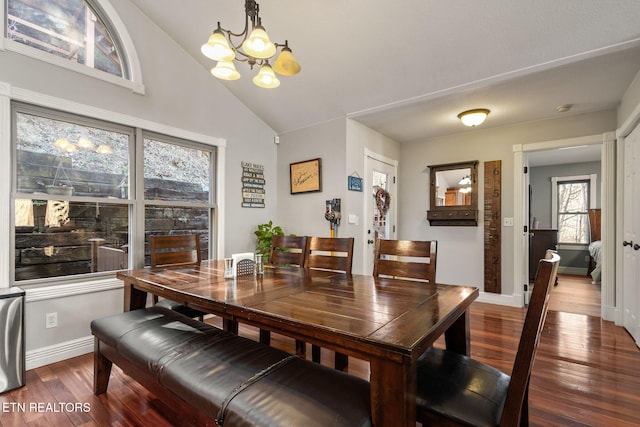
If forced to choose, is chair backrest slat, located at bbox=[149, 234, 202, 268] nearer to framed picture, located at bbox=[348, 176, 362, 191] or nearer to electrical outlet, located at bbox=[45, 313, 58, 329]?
electrical outlet, located at bbox=[45, 313, 58, 329]

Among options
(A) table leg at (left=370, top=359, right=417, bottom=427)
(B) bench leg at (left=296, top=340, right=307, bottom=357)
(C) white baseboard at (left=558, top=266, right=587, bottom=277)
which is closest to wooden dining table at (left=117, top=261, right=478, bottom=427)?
(A) table leg at (left=370, top=359, right=417, bottom=427)

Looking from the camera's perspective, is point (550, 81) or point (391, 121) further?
point (391, 121)

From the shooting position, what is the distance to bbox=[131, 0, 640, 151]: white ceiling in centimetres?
224

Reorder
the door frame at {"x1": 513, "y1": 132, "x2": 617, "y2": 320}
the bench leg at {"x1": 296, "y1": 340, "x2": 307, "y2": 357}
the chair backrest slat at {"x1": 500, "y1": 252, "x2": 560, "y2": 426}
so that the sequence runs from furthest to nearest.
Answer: the door frame at {"x1": 513, "y1": 132, "x2": 617, "y2": 320}, the bench leg at {"x1": 296, "y1": 340, "x2": 307, "y2": 357}, the chair backrest slat at {"x1": 500, "y1": 252, "x2": 560, "y2": 426}

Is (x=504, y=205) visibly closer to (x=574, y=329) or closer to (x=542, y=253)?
(x=574, y=329)

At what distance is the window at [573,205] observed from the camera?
642 centimetres

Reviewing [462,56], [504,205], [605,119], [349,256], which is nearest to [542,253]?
[504,205]

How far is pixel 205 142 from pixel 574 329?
179 inches

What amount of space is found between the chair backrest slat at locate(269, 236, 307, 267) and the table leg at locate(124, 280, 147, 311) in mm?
1041

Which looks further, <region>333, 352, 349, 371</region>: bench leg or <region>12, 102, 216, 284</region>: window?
<region>12, 102, 216, 284</region>: window

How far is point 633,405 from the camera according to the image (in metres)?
1.85

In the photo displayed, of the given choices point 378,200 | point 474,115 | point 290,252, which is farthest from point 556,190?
point 290,252

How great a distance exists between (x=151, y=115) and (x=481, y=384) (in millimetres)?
3481

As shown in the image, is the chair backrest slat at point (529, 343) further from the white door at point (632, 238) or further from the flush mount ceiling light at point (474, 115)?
the flush mount ceiling light at point (474, 115)
